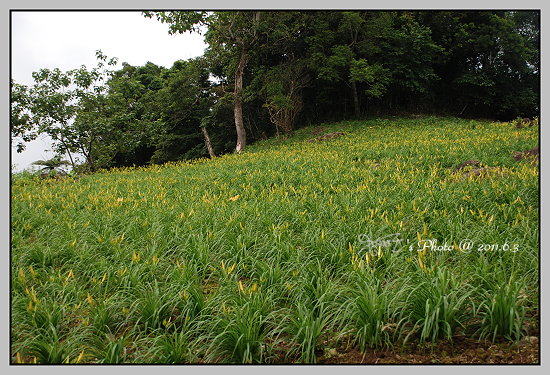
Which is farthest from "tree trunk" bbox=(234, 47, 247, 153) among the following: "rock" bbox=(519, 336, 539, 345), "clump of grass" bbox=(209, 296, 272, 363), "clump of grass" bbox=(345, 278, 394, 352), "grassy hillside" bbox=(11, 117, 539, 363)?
"rock" bbox=(519, 336, 539, 345)

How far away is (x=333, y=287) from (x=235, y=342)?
744 mm

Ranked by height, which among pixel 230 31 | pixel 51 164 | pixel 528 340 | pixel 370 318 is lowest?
pixel 528 340

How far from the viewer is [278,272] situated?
2.48 meters

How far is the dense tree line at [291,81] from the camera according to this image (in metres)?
11.2

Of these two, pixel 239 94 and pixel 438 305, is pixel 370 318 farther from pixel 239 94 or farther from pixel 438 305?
pixel 239 94

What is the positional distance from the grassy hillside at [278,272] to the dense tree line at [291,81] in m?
7.21

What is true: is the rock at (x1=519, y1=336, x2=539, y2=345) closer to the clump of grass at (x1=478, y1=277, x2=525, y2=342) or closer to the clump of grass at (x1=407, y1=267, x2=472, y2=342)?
the clump of grass at (x1=478, y1=277, x2=525, y2=342)

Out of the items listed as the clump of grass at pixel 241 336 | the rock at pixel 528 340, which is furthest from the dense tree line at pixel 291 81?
the rock at pixel 528 340

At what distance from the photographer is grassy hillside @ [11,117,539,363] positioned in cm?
184

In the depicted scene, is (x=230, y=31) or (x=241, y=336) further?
(x=230, y=31)

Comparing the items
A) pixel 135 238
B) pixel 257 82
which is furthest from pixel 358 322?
pixel 257 82

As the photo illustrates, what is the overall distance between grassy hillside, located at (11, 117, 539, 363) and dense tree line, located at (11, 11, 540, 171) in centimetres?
721

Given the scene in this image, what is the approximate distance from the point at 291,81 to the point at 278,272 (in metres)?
13.6

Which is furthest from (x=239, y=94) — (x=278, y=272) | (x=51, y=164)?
(x=278, y=272)
